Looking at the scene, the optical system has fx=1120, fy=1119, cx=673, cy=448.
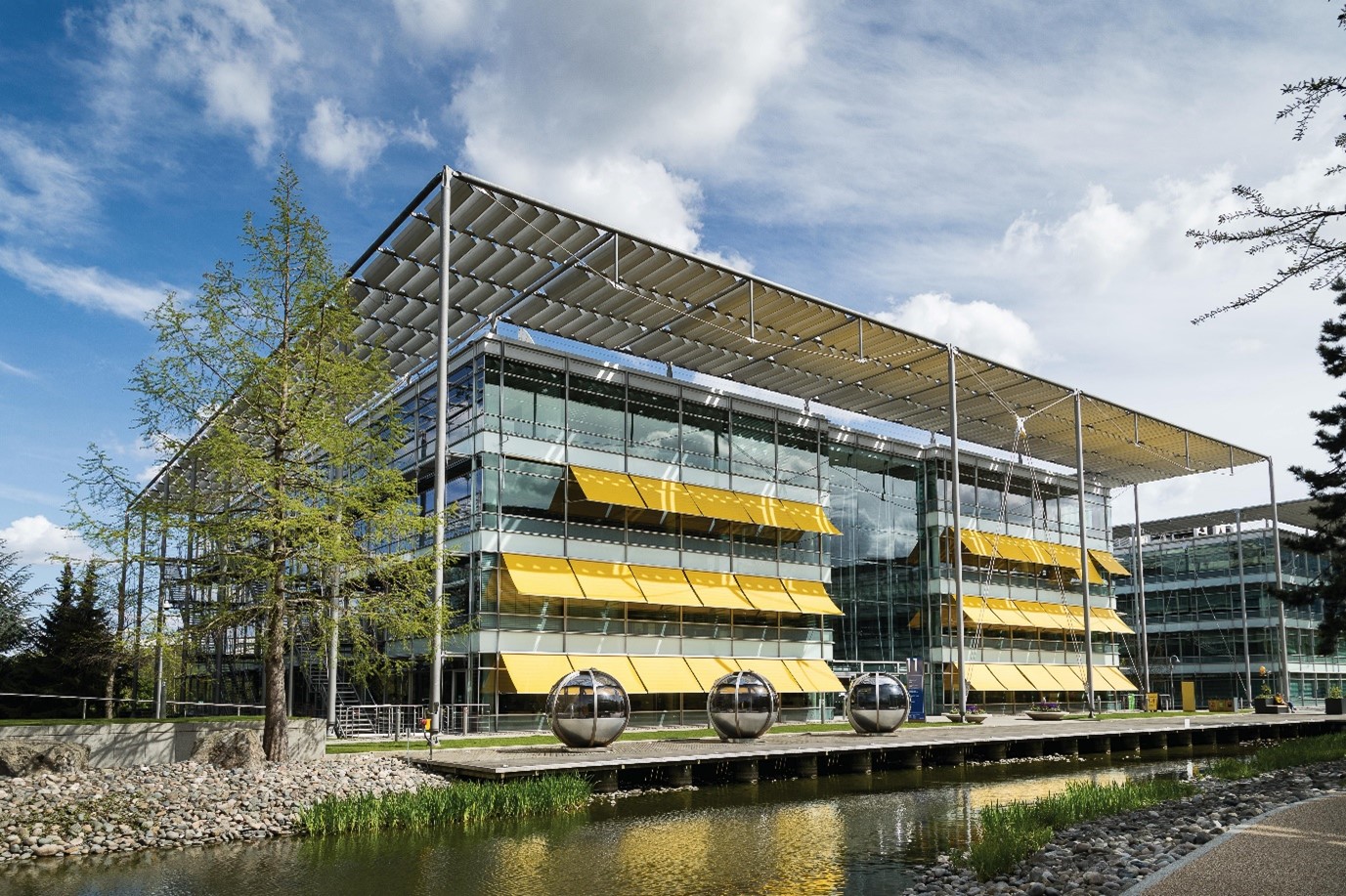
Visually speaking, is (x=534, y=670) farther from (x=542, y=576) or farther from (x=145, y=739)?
(x=145, y=739)

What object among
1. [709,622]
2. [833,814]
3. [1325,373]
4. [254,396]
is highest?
[1325,373]

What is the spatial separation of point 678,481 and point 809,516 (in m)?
6.82

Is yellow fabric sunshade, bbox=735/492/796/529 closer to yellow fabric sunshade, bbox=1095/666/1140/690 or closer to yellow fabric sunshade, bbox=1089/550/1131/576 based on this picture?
yellow fabric sunshade, bbox=1095/666/1140/690

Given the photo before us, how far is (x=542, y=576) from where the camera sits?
36.6 meters

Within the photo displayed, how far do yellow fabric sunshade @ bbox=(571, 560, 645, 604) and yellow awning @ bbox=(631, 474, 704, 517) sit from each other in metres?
2.57

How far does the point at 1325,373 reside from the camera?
4103 centimetres

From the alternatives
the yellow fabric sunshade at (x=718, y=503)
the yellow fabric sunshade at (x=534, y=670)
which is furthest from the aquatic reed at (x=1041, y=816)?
the yellow fabric sunshade at (x=718, y=503)

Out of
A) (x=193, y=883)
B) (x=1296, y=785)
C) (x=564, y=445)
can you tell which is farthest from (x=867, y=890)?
(x=564, y=445)

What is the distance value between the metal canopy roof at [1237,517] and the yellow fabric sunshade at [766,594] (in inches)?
1622

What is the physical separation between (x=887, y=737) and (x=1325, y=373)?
22756mm

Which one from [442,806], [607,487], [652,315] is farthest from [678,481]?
[442,806]

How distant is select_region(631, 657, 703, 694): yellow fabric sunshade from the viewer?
127 feet

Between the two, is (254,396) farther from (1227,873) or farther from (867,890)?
(1227,873)

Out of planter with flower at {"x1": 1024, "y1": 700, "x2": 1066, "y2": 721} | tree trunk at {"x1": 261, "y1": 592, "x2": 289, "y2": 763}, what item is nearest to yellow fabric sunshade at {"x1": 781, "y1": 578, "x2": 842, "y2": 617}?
planter with flower at {"x1": 1024, "y1": 700, "x2": 1066, "y2": 721}
